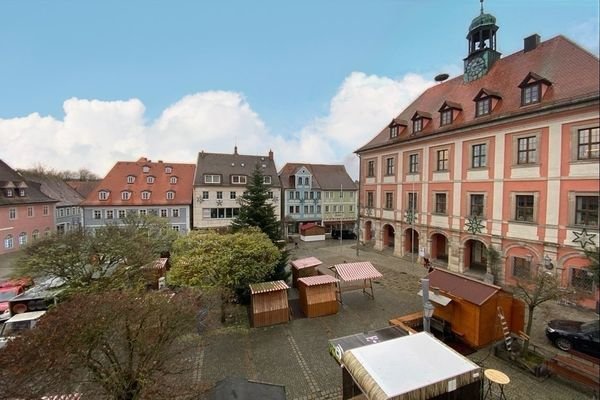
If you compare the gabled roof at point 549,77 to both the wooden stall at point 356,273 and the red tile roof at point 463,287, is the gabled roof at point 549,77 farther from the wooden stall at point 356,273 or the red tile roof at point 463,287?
the wooden stall at point 356,273

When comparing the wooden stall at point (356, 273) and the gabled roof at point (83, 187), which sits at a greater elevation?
the gabled roof at point (83, 187)

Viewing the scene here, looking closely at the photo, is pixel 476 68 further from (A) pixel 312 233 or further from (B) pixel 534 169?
(A) pixel 312 233

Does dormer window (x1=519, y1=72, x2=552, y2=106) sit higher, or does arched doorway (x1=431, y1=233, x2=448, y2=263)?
dormer window (x1=519, y1=72, x2=552, y2=106)

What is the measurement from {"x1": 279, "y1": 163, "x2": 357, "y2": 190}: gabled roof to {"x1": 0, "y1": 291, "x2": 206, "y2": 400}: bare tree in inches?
1392

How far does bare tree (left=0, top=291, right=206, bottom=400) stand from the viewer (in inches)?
167

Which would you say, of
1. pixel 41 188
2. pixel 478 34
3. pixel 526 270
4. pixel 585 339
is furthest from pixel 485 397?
pixel 41 188

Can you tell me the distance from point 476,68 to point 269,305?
59.9 ft

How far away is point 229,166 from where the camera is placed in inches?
1501

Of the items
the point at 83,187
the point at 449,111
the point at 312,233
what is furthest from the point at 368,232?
the point at 83,187

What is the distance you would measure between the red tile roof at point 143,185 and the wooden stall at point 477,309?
3261 cm

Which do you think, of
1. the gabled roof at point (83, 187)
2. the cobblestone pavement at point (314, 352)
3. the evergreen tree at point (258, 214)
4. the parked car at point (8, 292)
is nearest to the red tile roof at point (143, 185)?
the parked car at point (8, 292)

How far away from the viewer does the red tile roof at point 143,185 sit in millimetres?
33406

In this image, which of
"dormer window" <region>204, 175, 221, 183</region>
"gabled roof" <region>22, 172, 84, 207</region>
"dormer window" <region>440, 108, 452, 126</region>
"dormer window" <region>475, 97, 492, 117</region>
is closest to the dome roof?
"dormer window" <region>440, 108, 452, 126</region>

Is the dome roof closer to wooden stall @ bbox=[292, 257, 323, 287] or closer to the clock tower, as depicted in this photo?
the clock tower
